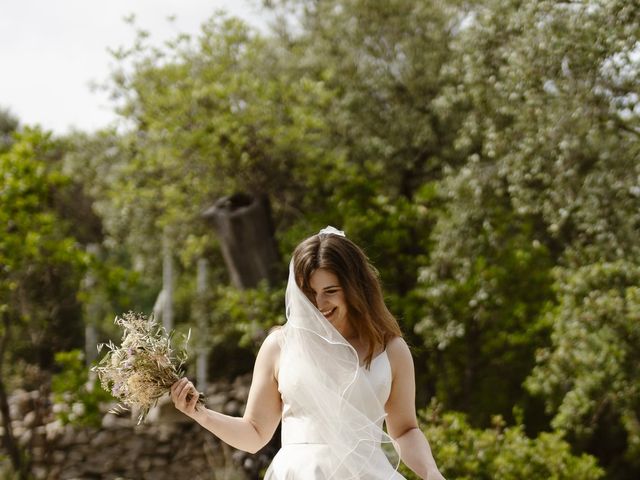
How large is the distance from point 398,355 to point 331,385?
1.01 feet

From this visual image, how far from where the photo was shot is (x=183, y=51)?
11.9 meters

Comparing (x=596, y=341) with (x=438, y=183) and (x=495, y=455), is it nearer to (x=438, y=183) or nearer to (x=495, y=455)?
(x=495, y=455)

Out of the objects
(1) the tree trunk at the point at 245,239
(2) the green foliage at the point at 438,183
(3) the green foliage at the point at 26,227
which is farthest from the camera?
(1) the tree trunk at the point at 245,239

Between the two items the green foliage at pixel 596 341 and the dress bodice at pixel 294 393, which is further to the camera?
the green foliage at pixel 596 341

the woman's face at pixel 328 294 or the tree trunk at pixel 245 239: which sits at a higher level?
the woman's face at pixel 328 294

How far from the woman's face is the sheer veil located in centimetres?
5

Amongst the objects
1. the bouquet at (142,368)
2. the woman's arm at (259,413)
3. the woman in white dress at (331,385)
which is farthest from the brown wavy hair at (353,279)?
the bouquet at (142,368)

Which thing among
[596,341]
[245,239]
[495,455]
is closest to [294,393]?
[495,455]

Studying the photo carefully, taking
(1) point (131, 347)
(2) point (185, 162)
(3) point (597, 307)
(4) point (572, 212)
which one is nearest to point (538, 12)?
(4) point (572, 212)

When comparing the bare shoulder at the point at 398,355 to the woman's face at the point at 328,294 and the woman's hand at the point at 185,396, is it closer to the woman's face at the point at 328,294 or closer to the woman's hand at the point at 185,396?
the woman's face at the point at 328,294

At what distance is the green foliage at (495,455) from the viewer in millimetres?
8062

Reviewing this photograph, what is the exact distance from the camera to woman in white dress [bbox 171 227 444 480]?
345cm

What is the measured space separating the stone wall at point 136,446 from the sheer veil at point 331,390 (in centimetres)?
750

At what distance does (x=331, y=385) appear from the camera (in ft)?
11.5
